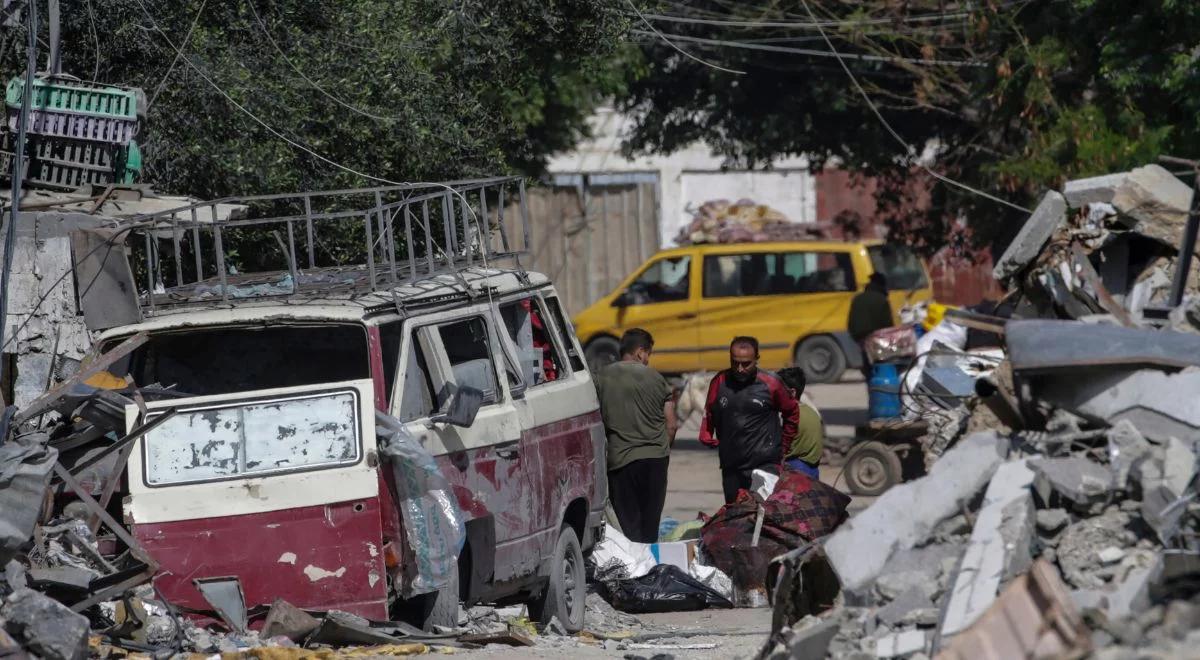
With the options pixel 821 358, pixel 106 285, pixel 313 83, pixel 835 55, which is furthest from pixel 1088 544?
pixel 821 358

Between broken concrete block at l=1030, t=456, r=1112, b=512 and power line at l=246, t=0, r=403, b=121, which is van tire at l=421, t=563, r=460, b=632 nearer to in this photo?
broken concrete block at l=1030, t=456, r=1112, b=512

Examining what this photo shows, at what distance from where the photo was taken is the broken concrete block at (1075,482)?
5.78 m

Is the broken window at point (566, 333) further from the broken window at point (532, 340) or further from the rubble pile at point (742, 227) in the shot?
the rubble pile at point (742, 227)

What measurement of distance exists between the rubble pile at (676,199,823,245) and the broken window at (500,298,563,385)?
15.7 meters

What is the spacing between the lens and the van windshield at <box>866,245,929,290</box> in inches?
952

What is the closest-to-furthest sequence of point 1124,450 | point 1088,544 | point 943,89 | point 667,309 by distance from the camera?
1. point 1088,544
2. point 1124,450
3. point 943,89
4. point 667,309

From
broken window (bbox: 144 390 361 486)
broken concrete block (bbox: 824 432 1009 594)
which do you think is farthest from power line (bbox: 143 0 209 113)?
broken concrete block (bbox: 824 432 1009 594)

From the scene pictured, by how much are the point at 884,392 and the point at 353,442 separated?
862 cm

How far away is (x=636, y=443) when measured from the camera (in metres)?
10.5

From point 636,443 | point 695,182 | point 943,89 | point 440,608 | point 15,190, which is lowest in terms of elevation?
point 440,608

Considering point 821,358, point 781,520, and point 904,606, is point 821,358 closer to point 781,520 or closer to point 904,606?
point 781,520

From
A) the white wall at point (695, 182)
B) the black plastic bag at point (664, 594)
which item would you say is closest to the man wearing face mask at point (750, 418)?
the black plastic bag at point (664, 594)

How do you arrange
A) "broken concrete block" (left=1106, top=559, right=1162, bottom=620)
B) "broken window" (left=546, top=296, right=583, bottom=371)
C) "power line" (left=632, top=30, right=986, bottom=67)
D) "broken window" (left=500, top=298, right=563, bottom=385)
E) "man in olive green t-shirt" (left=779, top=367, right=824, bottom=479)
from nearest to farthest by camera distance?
1. "broken concrete block" (left=1106, top=559, right=1162, bottom=620)
2. "broken window" (left=500, top=298, right=563, bottom=385)
3. "broken window" (left=546, top=296, right=583, bottom=371)
4. "man in olive green t-shirt" (left=779, top=367, right=824, bottom=479)
5. "power line" (left=632, top=30, right=986, bottom=67)

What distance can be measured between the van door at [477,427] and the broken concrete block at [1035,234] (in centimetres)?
248
